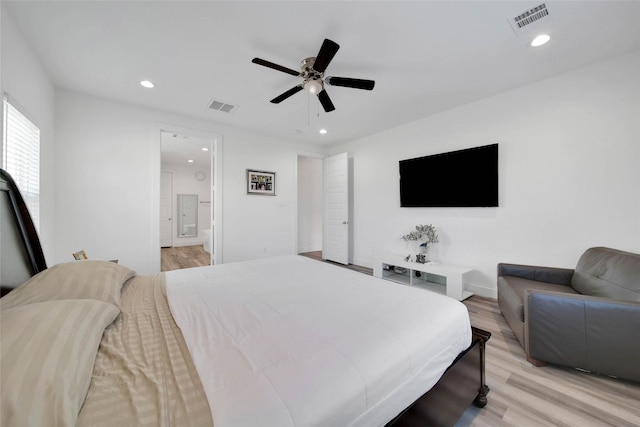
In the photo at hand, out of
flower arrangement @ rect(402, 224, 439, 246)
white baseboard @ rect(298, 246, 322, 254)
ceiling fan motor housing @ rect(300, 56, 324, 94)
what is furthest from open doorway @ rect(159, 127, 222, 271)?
flower arrangement @ rect(402, 224, 439, 246)

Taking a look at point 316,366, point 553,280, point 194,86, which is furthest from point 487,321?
point 194,86

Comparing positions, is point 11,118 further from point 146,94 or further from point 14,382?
point 14,382

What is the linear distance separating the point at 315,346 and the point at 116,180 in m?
3.65

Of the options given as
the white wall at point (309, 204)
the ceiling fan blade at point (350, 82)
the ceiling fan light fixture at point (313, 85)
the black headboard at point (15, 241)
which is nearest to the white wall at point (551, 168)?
the ceiling fan blade at point (350, 82)

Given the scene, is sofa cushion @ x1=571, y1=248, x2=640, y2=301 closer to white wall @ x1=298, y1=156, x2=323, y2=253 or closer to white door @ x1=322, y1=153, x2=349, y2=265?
white door @ x1=322, y1=153, x2=349, y2=265

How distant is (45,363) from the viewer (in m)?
0.63

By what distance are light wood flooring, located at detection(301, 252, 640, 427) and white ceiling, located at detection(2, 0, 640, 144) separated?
2.64 m

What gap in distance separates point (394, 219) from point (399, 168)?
892 millimetres

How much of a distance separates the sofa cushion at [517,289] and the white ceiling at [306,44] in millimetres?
2179

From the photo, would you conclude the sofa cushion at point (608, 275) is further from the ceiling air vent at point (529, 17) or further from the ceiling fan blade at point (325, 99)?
the ceiling fan blade at point (325, 99)

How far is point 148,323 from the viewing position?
3.84 ft

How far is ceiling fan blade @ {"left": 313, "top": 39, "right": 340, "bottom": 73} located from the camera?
68.5 inches

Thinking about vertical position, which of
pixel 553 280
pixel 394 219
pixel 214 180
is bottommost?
pixel 553 280

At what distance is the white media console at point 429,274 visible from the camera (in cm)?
304
